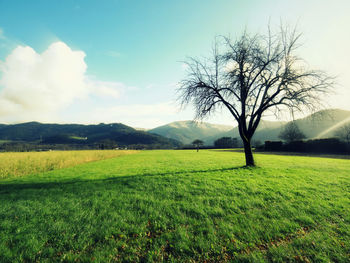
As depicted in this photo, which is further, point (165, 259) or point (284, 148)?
point (284, 148)

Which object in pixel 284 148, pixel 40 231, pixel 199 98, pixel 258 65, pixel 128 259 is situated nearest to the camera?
pixel 128 259

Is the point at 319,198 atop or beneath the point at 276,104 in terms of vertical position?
beneath

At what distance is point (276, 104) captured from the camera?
13.2 metres

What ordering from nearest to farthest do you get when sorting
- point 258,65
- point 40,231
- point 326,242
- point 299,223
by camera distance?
point 326,242
point 40,231
point 299,223
point 258,65

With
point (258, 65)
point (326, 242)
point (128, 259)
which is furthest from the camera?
point (258, 65)

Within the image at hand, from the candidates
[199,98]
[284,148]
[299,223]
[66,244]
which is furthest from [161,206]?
[284,148]

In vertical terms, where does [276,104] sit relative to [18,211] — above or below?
above

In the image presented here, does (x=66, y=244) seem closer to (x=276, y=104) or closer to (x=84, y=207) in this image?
(x=84, y=207)

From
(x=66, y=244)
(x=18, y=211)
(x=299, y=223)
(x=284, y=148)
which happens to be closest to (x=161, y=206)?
(x=66, y=244)

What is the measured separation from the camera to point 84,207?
5473 mm

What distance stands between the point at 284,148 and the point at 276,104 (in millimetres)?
46147

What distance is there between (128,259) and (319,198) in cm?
773

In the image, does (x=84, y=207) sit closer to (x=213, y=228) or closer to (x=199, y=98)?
(x=213, y=228)

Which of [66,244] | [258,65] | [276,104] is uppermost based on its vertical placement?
[258,65]
